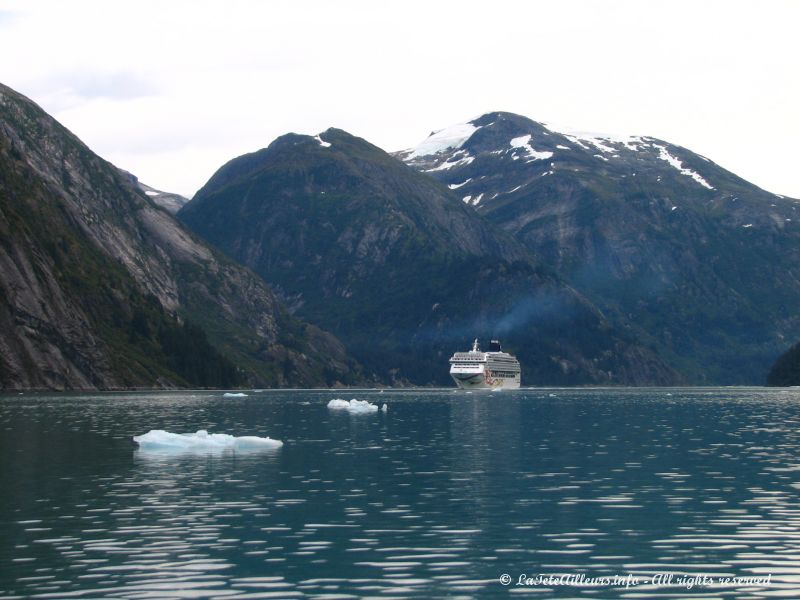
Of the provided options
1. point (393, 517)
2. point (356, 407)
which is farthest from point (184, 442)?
point (356, 407)

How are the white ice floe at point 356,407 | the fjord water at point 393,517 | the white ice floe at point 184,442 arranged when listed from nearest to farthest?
the fjord water at point 393,517 → the white ice floe at point 184,442 → the white ice floe at point 356,407

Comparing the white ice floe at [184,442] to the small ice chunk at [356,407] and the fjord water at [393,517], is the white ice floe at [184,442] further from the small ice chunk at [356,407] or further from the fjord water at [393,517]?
the small ice chunk at [356,407]

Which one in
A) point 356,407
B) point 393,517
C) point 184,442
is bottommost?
point 393,517

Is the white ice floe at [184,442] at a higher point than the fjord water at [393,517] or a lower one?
higher

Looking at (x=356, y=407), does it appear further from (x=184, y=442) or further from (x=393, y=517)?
(x=393, y=517)

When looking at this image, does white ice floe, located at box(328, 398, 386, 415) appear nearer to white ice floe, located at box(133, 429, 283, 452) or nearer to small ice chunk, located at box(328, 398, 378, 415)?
small ice chunk, located at box(328, 398, 378, 415)

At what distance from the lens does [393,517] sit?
2090 inches

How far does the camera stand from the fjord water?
39750 mm

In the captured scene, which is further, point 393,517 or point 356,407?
point 356,407

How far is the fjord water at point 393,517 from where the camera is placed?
1565 inches

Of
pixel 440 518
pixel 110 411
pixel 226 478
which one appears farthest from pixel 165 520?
pixel 110 411

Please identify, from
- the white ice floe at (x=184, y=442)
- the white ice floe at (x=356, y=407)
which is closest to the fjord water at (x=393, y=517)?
the white ice floe at (x=184, y=442)

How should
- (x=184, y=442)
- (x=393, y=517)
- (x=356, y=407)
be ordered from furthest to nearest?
(x=356, y=407), (x=184, y=442), (x=393, y=517)

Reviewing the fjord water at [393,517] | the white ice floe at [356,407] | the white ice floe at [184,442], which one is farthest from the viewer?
the white ice floe at [356,407]
